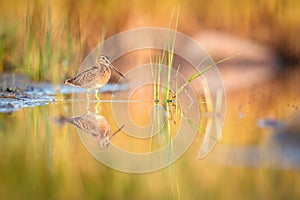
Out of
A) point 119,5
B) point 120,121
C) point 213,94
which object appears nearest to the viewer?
point 120,121

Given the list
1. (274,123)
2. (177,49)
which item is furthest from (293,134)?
(177,49)

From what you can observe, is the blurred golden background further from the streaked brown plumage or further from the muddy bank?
the streaked brown plumage

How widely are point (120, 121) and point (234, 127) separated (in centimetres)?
92

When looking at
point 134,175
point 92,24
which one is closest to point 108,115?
point 134,175

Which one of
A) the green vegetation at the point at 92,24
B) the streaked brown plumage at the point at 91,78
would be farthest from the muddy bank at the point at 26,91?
the streaked brown plumage at the point at 91,78

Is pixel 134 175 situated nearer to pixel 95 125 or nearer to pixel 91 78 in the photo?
pixel 95 125

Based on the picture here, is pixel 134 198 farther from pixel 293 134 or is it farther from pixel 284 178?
pixel 293 134

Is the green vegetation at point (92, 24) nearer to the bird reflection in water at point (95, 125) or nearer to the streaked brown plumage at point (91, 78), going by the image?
the streaked brown plumage at point (91, 78)

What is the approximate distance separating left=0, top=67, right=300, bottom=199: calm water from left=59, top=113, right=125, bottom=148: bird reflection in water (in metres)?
0.09

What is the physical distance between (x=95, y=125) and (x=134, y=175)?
1474 mm

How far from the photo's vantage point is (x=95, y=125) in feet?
13.5

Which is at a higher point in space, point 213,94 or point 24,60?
point 24,60

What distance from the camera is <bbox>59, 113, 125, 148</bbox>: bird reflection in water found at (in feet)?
11.9

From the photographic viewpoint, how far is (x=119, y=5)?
722 centimetres
